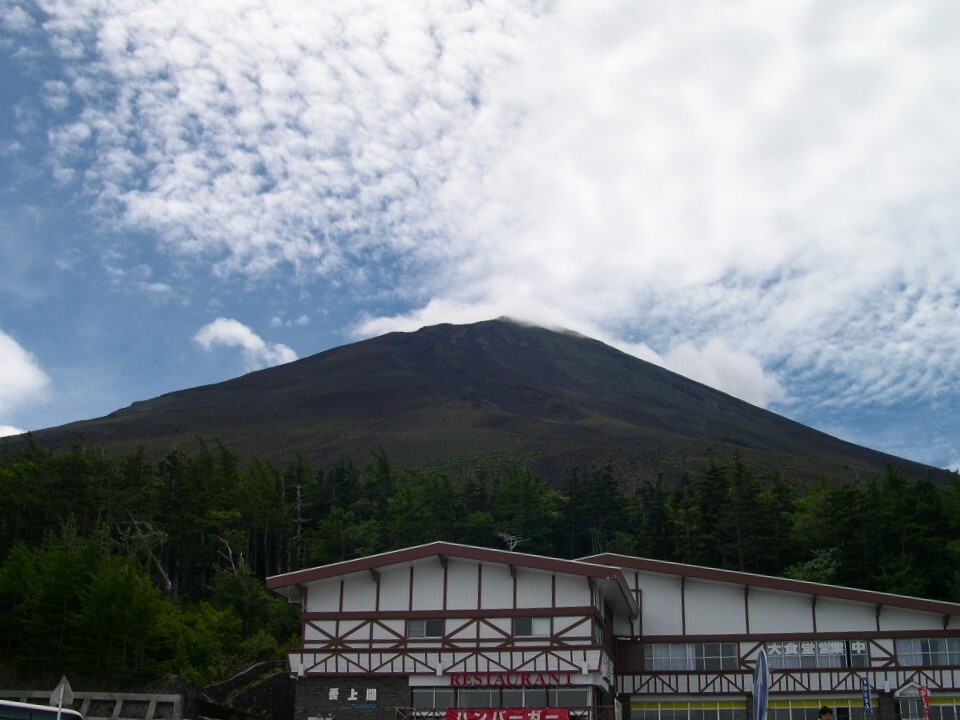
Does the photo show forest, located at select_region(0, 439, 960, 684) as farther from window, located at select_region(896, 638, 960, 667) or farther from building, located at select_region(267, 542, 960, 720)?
window, located at select_region(896, 638, 960, 667)

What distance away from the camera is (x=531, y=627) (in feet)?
107

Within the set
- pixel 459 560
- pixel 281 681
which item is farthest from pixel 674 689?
pixel 281 681

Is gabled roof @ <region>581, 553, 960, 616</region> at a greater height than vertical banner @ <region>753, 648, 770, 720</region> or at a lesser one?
greater

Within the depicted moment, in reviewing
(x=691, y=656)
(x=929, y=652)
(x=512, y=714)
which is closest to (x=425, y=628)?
(x=512, y=714)

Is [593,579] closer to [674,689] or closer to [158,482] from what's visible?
[674,689]

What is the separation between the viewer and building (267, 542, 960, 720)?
106ft

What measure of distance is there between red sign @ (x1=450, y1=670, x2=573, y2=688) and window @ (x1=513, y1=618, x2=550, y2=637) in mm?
1178

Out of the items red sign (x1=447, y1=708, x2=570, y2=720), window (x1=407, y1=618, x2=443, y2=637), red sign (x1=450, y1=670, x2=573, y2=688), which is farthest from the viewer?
window (x1=407, y1=618, x2=443, y2=637)

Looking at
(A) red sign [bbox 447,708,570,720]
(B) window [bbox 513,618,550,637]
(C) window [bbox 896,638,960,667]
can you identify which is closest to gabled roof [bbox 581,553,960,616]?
(C) window [bbox 896,638,960,667]

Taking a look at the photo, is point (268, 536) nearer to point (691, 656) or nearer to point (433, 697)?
point (433, 697)

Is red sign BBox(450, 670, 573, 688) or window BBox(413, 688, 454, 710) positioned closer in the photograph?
red sign BBox(450, 670, 573, 688)

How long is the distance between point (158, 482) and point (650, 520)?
30.8 meters

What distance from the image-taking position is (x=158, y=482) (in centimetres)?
6234

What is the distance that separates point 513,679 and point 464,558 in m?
4.05
